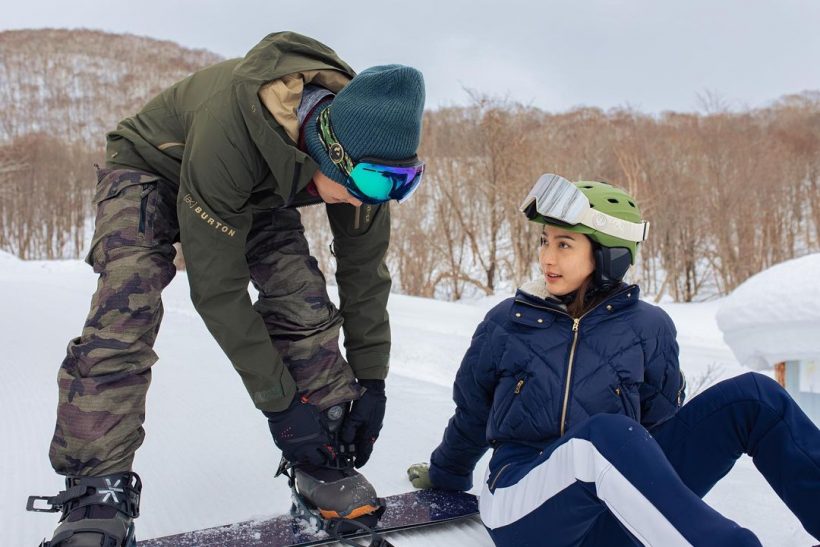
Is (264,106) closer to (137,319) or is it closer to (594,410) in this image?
(137,319)

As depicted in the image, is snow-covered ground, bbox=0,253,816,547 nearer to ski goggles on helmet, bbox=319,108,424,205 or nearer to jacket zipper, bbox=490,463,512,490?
jacket zipper, bbox=490,463,512,490

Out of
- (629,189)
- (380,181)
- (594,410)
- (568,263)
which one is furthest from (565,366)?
(629,189)

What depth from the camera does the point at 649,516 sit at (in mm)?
1088

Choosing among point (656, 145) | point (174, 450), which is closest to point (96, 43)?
point (656, 145)

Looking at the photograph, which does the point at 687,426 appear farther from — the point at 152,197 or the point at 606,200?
the point at 152,197

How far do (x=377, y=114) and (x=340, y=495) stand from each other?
96 cm

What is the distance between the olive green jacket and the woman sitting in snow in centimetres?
53

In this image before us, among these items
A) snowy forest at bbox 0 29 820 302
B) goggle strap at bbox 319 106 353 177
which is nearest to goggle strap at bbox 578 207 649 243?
goggle strap at bbox 319 106 353 177

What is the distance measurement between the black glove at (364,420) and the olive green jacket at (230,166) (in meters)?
Result: 0.25

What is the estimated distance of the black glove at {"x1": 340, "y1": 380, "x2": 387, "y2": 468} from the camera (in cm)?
183

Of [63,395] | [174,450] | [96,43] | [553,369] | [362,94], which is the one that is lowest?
[174,450]

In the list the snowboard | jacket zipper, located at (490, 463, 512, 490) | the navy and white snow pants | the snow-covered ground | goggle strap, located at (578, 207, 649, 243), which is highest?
goggle strap, located at (578, 207, 649, 243)

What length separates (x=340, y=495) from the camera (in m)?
1.66

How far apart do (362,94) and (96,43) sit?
70.7m
